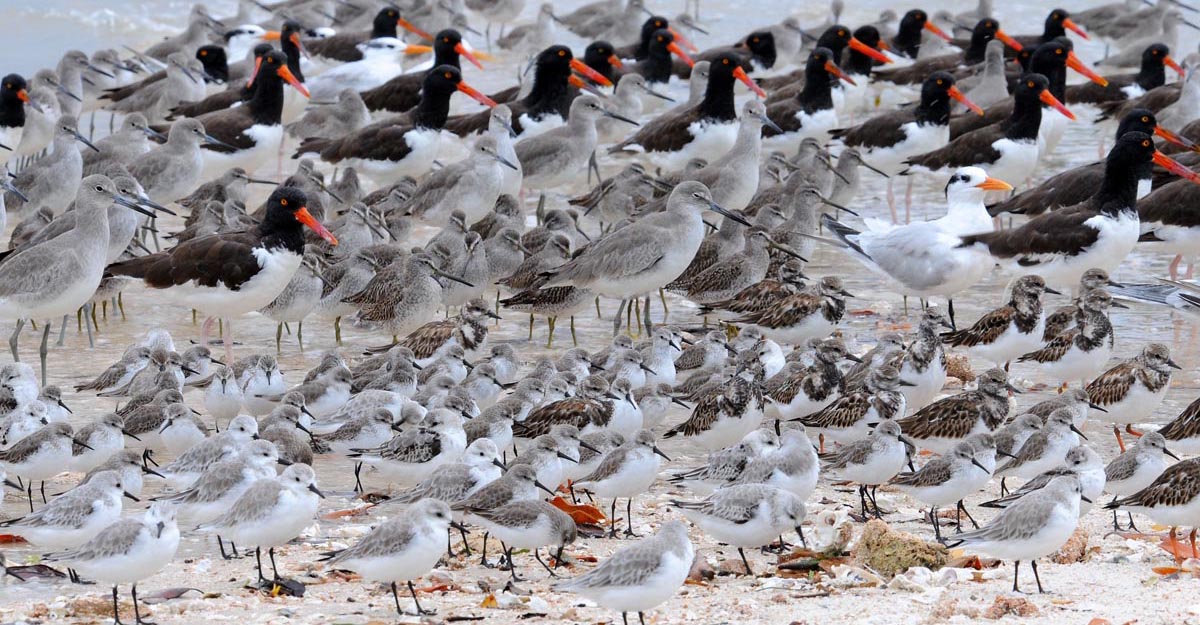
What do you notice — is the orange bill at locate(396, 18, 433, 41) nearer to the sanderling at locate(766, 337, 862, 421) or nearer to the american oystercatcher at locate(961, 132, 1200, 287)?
the american oystercatcher at locate(961, 132, 1200, 287)

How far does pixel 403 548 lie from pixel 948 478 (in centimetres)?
276

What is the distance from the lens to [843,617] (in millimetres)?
7316

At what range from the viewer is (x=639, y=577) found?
7055 millimetres

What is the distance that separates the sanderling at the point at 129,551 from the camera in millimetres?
7297

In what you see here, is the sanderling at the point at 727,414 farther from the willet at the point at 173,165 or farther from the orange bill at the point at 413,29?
the orange bill at the point at 413,29

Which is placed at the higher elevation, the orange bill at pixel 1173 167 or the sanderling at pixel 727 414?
the orange bill at pixel 1173 167

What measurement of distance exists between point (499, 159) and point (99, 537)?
8233mm

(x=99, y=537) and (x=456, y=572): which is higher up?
(x=99, y=537)

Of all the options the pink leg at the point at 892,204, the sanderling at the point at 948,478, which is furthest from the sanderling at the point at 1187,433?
the pink leg at the point at 892,204

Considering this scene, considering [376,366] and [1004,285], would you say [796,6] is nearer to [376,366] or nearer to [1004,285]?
[1004,285]

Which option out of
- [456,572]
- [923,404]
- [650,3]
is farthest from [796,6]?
[456,572]

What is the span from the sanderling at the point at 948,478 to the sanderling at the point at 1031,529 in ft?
2.43

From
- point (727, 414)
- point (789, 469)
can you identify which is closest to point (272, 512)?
point (789, 469)

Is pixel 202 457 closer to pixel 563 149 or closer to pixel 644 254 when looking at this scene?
pixel 644 254
